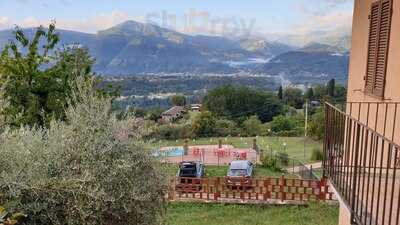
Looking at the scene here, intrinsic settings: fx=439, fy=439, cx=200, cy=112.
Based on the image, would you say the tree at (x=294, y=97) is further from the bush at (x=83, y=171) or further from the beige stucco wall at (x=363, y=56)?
the bush at (x=83, y=171)

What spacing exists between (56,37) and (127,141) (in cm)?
641

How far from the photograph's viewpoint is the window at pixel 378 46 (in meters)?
5.22

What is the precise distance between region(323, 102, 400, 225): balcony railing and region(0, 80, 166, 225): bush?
2.07 meters

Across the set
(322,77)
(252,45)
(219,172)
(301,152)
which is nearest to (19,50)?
(219,172)

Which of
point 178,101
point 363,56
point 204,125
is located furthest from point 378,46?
point 178,101

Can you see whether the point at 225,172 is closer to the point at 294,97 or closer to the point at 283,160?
the point at 283,160

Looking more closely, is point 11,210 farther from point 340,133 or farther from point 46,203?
point 340,133

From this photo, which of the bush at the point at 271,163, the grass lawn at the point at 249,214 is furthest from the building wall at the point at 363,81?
the bush at the point at 271,163

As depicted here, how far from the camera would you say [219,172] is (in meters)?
22.0

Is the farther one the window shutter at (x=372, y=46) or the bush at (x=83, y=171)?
the window shutter at (x=372, y=46)

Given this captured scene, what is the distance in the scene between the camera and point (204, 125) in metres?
39.7

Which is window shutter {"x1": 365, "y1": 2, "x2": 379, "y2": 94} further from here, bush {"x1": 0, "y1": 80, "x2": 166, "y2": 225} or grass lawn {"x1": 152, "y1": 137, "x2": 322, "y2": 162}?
grass lawn {"x1": 152, "y1": 137, "x2": 322, "y2": 162}

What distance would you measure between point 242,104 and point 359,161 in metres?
50.5

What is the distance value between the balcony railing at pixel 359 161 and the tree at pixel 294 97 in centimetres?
5257
